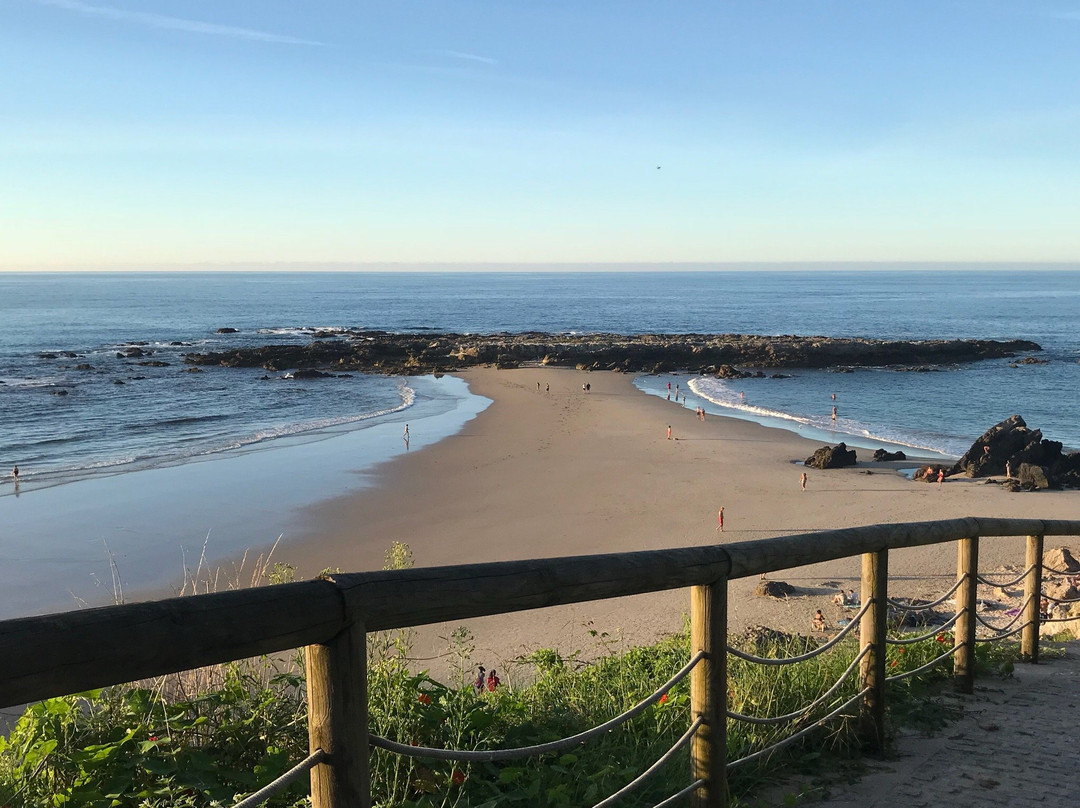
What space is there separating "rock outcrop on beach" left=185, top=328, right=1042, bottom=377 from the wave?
25.0ft

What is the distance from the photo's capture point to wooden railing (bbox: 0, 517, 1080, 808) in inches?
54.6

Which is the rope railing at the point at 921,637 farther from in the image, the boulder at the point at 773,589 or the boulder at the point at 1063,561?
the boulder at the point at 1063,561

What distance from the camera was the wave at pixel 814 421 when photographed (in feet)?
98.2

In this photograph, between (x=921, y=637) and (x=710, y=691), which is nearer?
(x=710, y=691)

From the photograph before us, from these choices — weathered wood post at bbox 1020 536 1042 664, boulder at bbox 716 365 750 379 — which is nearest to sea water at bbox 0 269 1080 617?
boulder at bbox 716 365 750 379

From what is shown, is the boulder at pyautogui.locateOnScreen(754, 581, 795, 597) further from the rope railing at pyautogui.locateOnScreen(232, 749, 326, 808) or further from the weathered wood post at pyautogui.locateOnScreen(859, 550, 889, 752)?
the rope railing at pyautogui.locateOnScreen(232, 749, 326, 808)

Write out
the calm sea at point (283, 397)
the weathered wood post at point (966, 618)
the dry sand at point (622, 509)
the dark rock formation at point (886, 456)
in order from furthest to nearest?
the calm sea at point (283, 397)
the dark rock formation at point (886, 456)
the dry sand at point (622, 509)
the weathered wood post at point (966, 618)

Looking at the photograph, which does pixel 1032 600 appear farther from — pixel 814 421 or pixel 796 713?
pixel 814 421

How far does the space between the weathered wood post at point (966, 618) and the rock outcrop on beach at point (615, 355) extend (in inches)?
1763

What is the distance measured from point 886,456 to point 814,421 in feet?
28.6

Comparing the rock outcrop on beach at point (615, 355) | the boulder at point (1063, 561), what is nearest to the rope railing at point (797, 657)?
the boulder at point (1063, 561)

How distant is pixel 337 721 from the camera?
5.71 ft

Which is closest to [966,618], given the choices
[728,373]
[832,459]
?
[832,459]

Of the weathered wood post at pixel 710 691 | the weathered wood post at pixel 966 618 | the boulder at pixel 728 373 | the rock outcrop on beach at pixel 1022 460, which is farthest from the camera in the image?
the boulder at pixel 728 373
